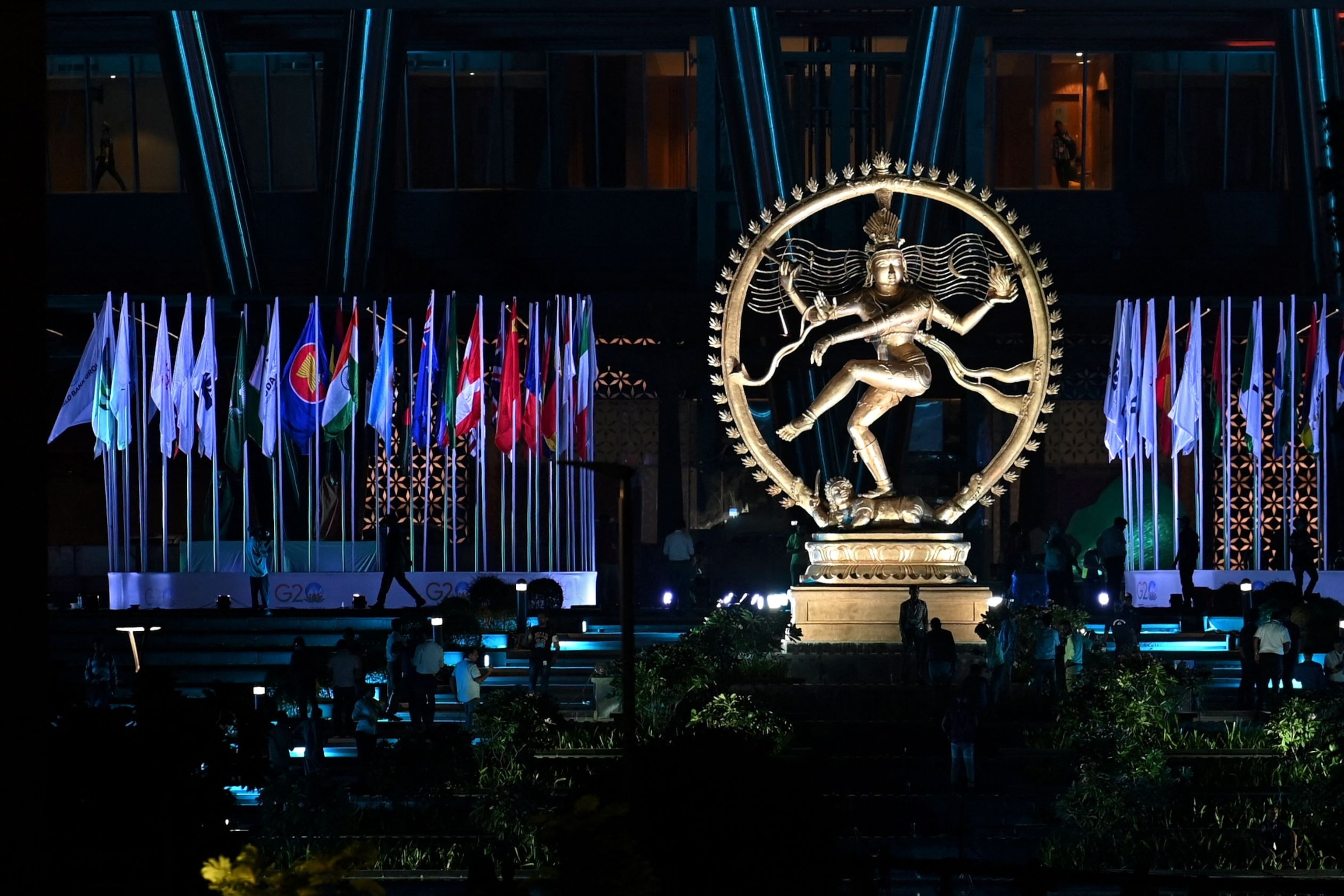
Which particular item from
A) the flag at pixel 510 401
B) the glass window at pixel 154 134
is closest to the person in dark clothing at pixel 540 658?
the flag at pixel 510 401

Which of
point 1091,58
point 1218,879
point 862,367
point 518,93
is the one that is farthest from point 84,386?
point 1218,879

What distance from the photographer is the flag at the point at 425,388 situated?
1452 inches

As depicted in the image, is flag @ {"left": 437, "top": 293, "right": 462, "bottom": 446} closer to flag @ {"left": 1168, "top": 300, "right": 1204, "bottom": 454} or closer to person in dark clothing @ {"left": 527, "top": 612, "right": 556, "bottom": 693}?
person in dark clothing @ {"left": 527, "top": 612, "right": 556, "bottom": 693}

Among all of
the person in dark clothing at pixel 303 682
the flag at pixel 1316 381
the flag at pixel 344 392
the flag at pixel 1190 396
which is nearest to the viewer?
the person in dark clothing at pixel 303 682

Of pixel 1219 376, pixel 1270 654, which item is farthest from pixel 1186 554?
pixel 1270 654

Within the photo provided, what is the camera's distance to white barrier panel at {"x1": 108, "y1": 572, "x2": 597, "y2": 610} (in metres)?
36.8

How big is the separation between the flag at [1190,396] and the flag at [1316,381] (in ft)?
6.25

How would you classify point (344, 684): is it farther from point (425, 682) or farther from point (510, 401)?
point (510, 401)

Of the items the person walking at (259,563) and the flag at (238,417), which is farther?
the flag at (238,417)

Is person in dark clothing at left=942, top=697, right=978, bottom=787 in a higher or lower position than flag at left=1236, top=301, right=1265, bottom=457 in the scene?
lower

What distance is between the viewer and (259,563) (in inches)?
1336

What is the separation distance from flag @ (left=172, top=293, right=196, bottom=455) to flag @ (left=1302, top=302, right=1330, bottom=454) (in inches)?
708

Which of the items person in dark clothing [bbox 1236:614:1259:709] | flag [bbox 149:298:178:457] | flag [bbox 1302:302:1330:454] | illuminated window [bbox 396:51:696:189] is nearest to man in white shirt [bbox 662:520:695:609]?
flag [bbox 149:298:178:457]

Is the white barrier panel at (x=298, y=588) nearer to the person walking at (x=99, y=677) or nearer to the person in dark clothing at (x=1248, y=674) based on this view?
the person walking at (x=99, y=677)
